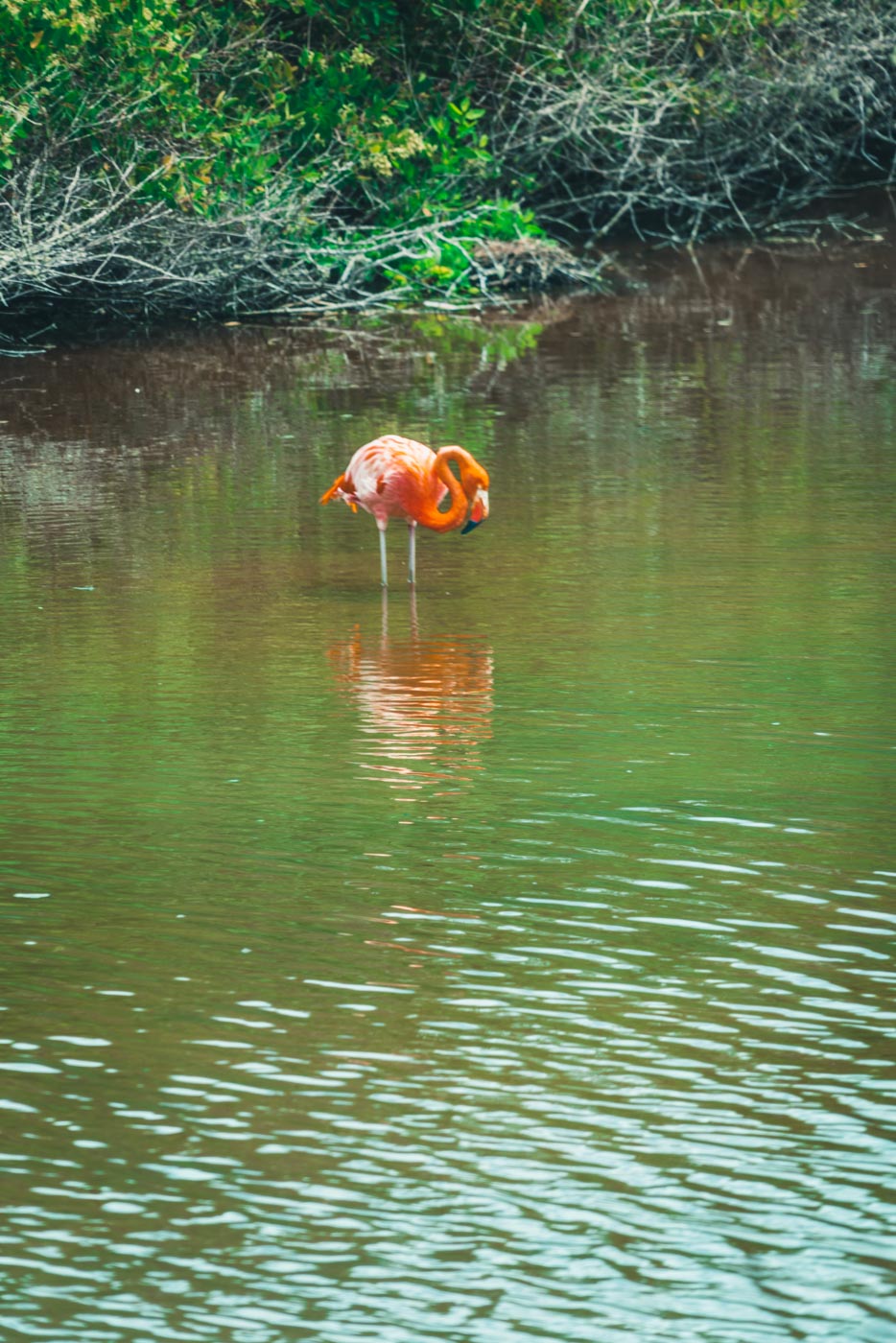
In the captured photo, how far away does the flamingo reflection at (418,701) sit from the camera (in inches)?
287

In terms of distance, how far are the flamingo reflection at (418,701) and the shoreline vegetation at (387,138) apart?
320 inches

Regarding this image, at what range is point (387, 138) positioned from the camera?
18.3 metres

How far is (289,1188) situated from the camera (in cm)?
454

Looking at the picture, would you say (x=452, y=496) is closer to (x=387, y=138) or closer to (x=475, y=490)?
(x=475, y=490)

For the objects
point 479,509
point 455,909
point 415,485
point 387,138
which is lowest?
point 455,909

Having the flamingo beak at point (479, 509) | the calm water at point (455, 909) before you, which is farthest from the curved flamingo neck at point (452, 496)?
the calm water at point (455, 909)

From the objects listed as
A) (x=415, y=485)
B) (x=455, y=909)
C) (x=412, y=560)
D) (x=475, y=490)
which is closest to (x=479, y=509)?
(x=475, y=490)

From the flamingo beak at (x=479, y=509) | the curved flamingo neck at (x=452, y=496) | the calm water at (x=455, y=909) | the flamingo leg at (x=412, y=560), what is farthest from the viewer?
the flamingo leg at (x=412, y=560)

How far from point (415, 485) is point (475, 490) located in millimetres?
311

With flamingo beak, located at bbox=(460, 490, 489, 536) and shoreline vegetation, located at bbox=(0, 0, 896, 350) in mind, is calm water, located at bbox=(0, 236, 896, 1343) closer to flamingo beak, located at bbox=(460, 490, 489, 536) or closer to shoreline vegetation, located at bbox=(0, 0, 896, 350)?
flamingo beak, located at bbox=(460, 490, 489, 536)

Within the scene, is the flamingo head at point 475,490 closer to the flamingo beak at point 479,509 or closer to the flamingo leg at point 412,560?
the flamingo beak at point 479,509

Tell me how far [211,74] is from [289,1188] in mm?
15096

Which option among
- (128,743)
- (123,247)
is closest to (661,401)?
(123,247)

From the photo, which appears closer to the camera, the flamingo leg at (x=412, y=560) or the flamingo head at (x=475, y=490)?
the flamingo head at (x=475, y=490)
